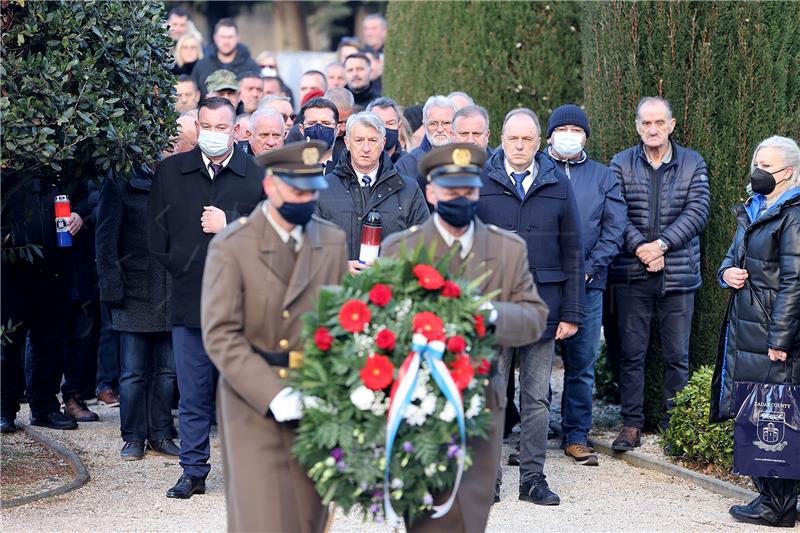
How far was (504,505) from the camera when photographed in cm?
827

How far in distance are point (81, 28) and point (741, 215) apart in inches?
169

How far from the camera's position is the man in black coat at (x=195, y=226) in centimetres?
842

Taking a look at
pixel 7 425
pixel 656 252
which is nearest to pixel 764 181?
pixel 656 252

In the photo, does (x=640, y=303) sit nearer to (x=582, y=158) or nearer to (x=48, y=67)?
(x=582, y=158)

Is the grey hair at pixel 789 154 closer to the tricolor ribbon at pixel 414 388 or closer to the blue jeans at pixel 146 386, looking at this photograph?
the tricolor ribbon at pixel 414 388

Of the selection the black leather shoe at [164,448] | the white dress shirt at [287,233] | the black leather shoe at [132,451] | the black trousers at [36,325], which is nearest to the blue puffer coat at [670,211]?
the black leather shoe at [164,448]

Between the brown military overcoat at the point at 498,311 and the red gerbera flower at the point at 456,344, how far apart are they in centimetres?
39

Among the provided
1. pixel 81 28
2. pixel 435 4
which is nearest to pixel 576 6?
pixel 435 4

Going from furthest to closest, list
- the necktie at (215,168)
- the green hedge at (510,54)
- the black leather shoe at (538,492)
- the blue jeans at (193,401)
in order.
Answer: the green hedge at (510,54) → the necktie at (215,168) → the blue jeans at (193,401) → the black leather shoe at (538,492)

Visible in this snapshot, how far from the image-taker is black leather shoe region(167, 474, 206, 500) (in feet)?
27.2

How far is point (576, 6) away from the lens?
1277 cm

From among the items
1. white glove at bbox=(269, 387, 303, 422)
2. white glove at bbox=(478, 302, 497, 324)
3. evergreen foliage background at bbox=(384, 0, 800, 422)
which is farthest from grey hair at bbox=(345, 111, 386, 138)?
white glove at bbox=(269, 387, 303, 422)

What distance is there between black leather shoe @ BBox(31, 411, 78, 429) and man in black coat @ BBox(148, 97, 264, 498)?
213 centimetres

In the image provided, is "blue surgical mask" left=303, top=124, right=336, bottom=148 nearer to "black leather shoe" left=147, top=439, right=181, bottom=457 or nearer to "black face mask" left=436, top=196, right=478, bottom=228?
"black leather shoe" left=147, top=439, right=181, bottom=457
